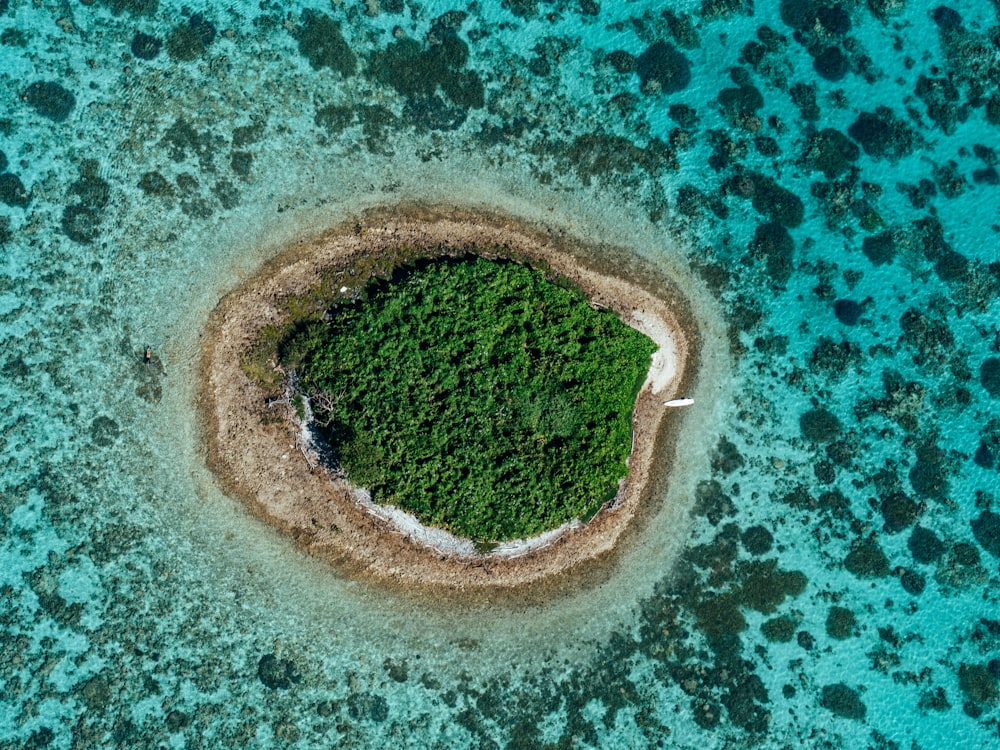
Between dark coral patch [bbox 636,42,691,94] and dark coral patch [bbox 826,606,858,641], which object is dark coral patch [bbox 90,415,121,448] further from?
dark coral patch [bbox 826,606,858,641]

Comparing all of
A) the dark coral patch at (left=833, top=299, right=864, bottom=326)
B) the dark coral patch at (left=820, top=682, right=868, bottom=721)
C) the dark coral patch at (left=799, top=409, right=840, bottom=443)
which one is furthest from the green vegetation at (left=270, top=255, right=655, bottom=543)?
the dark coral patch at (left=820, top=682, right=868, bottom=721)

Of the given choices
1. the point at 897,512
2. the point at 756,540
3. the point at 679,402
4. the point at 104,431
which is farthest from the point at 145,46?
the point at 897,512

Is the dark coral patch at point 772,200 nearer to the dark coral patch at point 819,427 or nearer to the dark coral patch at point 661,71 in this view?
the dark coral patch at point 661,71

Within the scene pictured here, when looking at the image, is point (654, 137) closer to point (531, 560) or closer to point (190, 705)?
point (531, 560)

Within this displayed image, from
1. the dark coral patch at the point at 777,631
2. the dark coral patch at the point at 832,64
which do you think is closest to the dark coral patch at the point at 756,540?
the dark coral patch at the point at 777,631

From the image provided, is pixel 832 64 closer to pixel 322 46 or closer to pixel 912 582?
pixel 322 46

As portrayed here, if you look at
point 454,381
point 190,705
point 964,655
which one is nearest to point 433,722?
point 190,705
